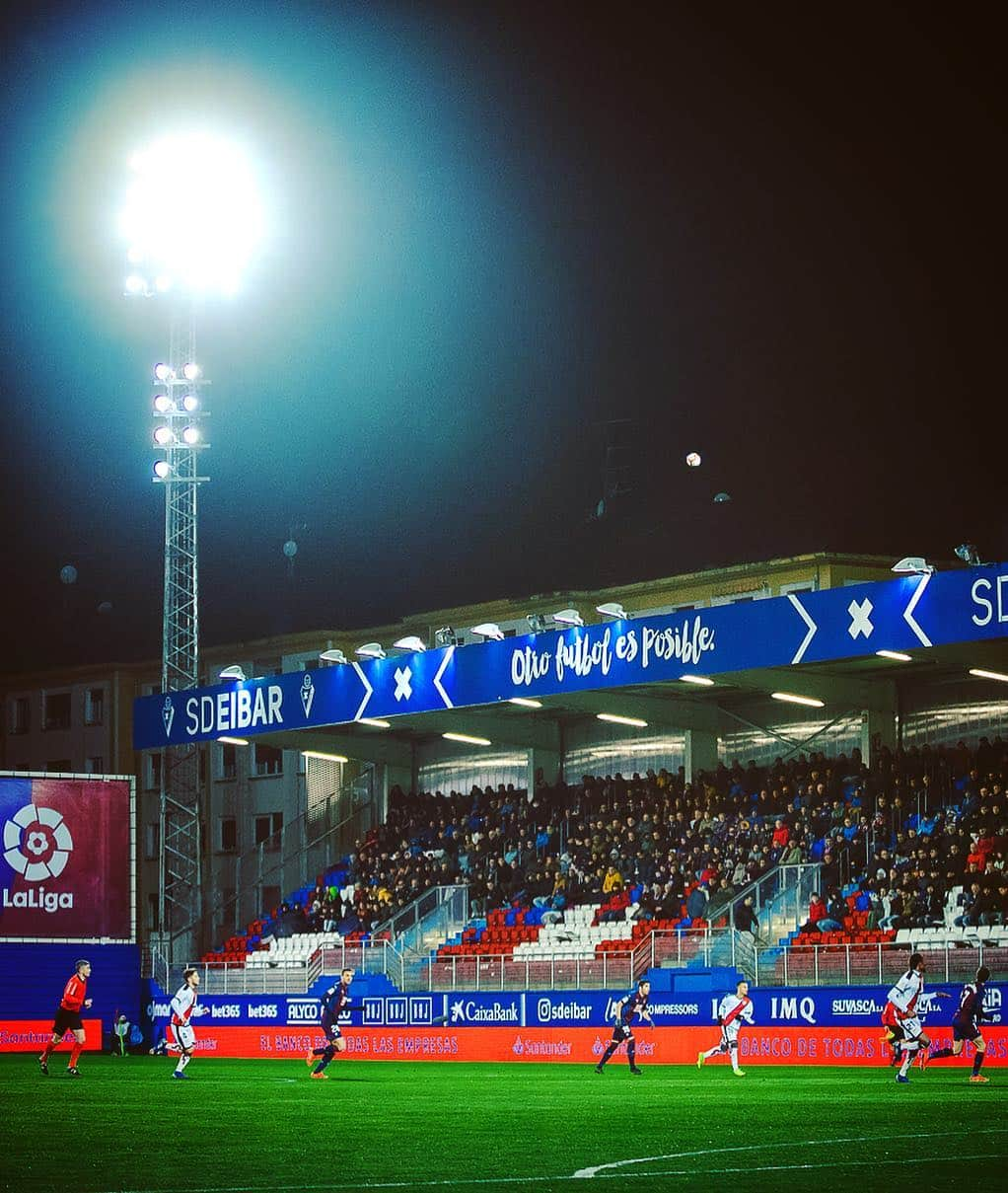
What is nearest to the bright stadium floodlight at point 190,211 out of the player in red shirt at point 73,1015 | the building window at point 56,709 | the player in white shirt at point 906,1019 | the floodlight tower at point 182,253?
the floodlight tower at point 182,253

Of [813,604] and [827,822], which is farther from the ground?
[813,604]

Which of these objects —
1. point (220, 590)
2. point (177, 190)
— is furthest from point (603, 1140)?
point (220, 590)

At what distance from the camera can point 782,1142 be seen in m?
17.3

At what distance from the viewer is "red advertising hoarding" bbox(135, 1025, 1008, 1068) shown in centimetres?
3422

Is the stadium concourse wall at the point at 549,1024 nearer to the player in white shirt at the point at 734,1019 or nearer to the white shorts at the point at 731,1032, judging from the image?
the player in white shirt at the point at 734,1019

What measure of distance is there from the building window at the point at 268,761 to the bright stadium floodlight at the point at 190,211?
2668 centimetres

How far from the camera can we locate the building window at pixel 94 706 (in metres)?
75.6

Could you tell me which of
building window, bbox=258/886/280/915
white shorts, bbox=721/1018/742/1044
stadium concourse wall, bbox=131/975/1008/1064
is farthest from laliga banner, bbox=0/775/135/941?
white shorts, bbox=721/1018/742/1044

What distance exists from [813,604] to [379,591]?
31.3 metres

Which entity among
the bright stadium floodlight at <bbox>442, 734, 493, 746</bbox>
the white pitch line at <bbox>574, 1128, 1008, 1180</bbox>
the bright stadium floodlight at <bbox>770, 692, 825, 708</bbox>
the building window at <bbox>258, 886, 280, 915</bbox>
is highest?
the bright stadium floodlight at <bbox>770, 692, 825, 708</bbox>

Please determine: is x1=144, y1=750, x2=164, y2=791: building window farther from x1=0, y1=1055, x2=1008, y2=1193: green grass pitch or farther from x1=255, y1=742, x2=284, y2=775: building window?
A: x1=0, y1=1055, x2=1008, y2=1193: green grass pitch

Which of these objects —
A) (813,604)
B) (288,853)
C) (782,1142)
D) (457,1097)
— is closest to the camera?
(782,1142)

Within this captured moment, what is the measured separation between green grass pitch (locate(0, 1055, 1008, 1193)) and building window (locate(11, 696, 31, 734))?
49.1 m

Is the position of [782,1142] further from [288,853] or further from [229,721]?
[288,853]
